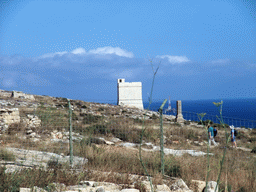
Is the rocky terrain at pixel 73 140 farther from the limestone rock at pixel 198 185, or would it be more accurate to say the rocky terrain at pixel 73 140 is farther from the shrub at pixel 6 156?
the shrub at pixel 6 156

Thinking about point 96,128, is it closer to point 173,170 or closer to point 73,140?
point 73,140

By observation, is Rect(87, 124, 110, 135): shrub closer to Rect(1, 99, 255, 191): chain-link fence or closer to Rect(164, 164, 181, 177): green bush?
Rect(1, 99, 255, 191): chain-link fence

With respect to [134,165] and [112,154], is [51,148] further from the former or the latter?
[134,165]

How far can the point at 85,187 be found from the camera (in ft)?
14.5

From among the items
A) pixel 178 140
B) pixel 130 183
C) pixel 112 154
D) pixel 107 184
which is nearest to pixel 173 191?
pixel 130 183

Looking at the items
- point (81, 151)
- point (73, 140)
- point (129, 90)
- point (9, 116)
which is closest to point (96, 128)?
point (73, 140)

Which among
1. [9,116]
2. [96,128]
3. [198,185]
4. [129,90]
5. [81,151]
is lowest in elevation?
[198,185]

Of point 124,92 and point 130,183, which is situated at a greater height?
point 124,92

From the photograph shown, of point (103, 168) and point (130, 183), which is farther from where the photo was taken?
point (103, 168)

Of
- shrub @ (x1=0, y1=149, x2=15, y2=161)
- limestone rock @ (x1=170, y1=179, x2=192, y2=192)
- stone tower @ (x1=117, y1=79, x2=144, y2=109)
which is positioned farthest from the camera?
stone tower @ (x1=117, y1=79, x2=144, y2=109)

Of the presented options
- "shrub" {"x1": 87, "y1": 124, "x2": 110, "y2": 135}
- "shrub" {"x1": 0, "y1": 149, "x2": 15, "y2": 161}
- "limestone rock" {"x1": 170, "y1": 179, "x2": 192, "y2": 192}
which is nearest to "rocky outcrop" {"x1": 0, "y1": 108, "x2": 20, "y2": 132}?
"shrub" {"x1": 87, "y1": 124, "x2": 110, "y2": 135}

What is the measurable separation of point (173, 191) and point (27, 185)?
2.67 metres

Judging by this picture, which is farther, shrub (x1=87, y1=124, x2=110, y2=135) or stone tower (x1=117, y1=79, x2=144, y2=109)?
stone tower (x1=117, y1=79, x2=144, y2=109)

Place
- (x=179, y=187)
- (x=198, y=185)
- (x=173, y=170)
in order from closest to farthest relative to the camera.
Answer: (x=179, y=187)
(x=198, y=185)
(x=173, y=170)
